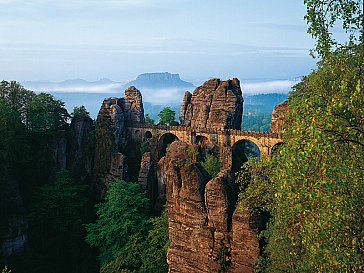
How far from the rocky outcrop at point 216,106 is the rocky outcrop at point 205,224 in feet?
81.7

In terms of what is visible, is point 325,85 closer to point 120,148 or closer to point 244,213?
point 244,213

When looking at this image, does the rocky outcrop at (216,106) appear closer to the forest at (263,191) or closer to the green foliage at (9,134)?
the forest at (263,191)

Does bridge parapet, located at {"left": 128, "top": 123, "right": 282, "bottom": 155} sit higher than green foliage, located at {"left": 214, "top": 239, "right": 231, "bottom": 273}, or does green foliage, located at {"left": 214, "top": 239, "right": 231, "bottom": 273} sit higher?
bridge parapet, located at {"left": 128, "top": 123, "right": 282, "bottom": 155}

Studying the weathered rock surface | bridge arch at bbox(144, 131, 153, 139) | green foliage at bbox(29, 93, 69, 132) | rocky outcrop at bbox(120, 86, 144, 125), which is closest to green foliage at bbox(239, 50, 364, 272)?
the weathered rock surface

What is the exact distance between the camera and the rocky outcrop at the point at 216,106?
140 feet

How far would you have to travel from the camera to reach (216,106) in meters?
43.4

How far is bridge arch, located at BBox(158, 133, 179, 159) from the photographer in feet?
147

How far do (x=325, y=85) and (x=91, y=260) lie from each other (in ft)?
84.8

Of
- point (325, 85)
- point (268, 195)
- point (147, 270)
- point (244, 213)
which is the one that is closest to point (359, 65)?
point (325, 85)

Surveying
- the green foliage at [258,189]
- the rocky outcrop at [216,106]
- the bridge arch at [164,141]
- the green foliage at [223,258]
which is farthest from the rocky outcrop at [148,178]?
the green foliage at [258,189]

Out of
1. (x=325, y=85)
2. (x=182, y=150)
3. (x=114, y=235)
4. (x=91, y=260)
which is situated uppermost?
(x=325, y=85)

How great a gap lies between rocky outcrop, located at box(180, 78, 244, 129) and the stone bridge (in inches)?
44.5

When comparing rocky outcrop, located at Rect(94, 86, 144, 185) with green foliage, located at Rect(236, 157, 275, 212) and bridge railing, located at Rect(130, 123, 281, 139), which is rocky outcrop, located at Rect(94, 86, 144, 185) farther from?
green foliage, located at Rect(236, 157, 275, 212)

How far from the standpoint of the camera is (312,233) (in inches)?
341
